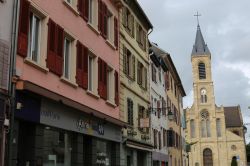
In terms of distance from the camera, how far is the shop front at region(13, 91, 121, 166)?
13.4 m

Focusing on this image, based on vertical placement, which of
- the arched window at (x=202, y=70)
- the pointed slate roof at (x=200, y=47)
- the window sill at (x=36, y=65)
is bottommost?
the window sill at (x=36, y=65)

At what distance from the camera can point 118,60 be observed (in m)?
23.6

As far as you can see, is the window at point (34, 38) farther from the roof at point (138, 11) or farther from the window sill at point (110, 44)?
the roof at point (138, 11)

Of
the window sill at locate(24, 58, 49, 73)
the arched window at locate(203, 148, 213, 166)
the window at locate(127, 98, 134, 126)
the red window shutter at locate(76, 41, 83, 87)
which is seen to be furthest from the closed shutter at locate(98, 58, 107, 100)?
the arched window at locate(203, 148, 213, 166)

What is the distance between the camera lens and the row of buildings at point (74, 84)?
12898mm

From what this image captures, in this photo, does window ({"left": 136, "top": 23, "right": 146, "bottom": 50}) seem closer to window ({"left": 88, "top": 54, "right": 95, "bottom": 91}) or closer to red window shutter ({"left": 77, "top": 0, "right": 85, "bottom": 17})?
window ({"left": 88, "top": 54, "right": 95, "bottom": 91})

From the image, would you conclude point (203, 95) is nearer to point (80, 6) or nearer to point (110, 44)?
point (110, 44)

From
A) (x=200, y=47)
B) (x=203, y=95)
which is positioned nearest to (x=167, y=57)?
(x=203, y=95)

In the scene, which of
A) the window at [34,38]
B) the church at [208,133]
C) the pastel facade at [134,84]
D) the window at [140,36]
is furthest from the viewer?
the church at [208,133]

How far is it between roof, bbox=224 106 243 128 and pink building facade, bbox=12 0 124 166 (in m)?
104

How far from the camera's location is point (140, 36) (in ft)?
98.4

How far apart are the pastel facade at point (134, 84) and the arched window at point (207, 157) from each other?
77.3 meters

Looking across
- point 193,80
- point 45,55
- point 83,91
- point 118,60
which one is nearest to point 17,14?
point 45,55

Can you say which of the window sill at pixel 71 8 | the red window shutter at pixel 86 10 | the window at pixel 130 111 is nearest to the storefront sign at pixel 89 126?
the window sill at pixel 71 8
